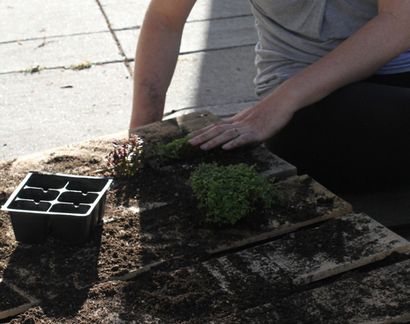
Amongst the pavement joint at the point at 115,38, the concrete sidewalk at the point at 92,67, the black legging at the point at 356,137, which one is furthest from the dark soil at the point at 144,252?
the pavement joint at the point at 115,38

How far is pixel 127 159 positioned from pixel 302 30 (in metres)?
0.79

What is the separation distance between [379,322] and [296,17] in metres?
1.42

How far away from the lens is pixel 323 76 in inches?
122

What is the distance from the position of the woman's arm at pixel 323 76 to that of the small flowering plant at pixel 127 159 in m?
0.18

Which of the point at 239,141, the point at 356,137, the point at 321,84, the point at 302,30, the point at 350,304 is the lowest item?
the point at 350,304

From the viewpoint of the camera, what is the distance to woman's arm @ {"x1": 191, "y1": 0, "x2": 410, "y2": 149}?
3.05 meters

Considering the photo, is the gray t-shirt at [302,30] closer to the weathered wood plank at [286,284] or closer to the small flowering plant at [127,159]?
the small flowering plant at [127,159]

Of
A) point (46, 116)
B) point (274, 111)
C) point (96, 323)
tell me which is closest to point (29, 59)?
point (46, 116)

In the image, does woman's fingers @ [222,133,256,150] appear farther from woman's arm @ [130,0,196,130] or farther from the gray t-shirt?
woman's arm @ [130,0,196,130]

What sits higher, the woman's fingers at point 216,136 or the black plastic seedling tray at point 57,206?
the woman's fingers at point 216,136

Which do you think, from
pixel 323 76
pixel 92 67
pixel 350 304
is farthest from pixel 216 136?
pixel 92 67

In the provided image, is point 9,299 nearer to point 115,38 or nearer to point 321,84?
point 321,84

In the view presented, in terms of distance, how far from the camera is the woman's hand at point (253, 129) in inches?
120

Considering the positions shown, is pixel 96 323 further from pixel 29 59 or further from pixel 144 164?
pixel 29 59
